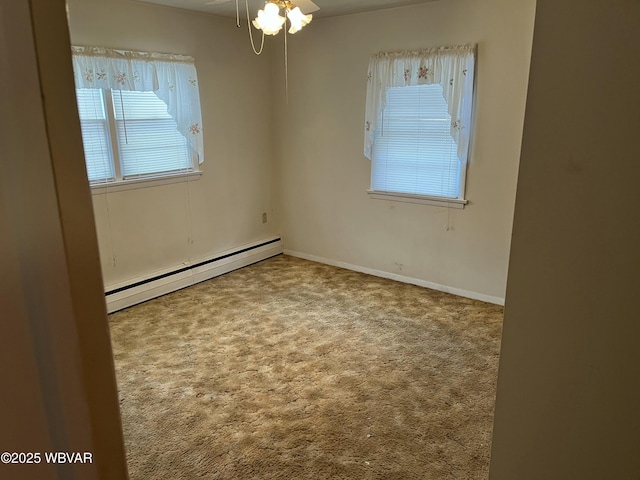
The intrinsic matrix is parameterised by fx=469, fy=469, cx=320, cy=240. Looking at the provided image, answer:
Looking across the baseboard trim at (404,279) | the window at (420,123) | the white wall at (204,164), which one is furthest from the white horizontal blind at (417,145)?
the white wall at (204,164)

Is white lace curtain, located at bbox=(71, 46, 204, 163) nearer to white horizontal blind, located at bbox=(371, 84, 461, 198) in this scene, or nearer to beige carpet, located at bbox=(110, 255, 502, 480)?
beige carpet, located at bbox=(110, 255, 502, 480)

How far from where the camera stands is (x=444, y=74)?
3.74m

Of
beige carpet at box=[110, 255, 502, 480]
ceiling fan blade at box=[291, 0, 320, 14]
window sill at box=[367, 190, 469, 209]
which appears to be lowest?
beige carpet at box=[110, 255, 502, 480]

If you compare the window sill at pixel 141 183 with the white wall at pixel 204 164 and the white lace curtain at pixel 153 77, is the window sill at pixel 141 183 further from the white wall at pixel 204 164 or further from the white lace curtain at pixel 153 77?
the white lace curtain at pixel 153 77

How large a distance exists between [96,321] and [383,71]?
393 centimetres

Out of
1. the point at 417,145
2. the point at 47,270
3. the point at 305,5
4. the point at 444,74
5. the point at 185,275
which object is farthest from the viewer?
the point at 185,275

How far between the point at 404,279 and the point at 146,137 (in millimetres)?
2636

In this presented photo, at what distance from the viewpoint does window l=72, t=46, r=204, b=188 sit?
349 centimetres

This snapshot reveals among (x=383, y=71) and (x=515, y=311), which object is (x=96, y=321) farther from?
(x=383, y=71)

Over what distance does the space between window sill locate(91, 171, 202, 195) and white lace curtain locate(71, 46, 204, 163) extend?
0.21m

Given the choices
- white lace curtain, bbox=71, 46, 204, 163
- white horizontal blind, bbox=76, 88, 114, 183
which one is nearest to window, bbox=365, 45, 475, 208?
white lace curtain, bbox=71, 46, 204, 163

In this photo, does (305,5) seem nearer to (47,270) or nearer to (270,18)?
(270,18)

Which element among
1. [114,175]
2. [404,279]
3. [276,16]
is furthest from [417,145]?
[114,175]

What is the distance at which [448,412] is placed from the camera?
254 centimetres
